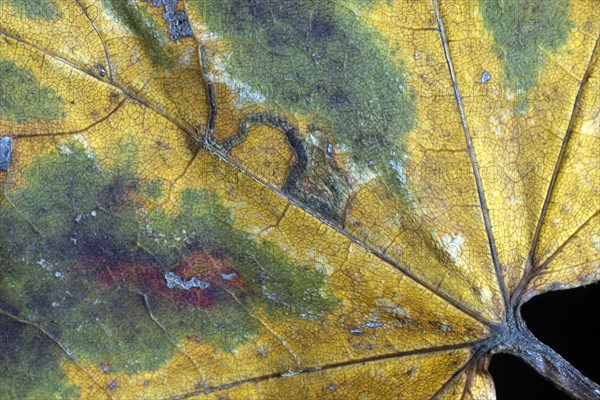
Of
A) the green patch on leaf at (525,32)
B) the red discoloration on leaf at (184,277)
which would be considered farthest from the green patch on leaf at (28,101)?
the green patch on leaf at (525,32)

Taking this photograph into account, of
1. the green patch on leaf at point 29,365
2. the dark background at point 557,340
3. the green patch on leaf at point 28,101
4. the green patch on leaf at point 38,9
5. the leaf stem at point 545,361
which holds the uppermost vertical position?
the green patch on leaf at point 38,9

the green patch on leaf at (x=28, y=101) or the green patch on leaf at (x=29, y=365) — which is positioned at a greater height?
the green patch on leaf at (x=28, y=101)

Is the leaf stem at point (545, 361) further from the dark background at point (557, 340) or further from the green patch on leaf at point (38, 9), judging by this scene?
the green patch on leaf at point (38, 9)

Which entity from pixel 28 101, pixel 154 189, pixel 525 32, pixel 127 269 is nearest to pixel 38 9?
pixel 28 101

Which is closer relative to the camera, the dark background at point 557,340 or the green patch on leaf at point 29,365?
the green patch on leaf at point 29,365

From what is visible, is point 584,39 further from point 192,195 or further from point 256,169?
point 192,195

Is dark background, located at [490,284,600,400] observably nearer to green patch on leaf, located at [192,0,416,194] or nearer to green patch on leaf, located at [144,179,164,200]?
green patch on leaf, located at [192,0,416,194]

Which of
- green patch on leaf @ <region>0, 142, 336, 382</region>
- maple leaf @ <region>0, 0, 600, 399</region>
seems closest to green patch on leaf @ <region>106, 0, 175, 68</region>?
maple leaf @ <region>0, 0, 600, 399</region>

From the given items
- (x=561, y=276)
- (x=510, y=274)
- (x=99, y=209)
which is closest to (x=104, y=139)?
(x=99, y=209)
